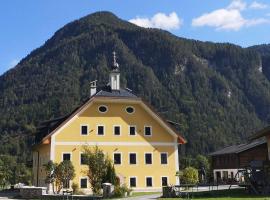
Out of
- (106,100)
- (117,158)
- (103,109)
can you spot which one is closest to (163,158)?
(117,158)

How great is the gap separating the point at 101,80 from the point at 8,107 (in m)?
38.8

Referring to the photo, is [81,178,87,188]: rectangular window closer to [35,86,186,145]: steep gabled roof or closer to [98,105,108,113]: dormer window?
[35,86,186,145]: steep gabled roof

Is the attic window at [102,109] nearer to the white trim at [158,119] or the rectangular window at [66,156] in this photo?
the white trim at [158,119]

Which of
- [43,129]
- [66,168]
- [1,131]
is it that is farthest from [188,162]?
[1,131]

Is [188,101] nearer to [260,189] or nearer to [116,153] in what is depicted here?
[116,153]

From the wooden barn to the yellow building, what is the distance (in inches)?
341

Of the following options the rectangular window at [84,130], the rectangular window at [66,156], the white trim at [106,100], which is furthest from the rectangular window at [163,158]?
the rectangular window at [66,156]

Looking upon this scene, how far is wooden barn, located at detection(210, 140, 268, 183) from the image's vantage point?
52.3 metres

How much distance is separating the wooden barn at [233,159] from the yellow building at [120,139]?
8.65 metres

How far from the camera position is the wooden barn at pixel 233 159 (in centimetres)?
5226

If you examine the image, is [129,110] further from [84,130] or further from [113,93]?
[84,130]

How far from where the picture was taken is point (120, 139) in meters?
47.1

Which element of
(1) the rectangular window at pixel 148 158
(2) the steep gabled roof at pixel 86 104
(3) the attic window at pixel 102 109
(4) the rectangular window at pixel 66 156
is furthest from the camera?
(1) the rectangular window at pixel 148 158

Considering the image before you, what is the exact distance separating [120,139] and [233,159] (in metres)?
21.9
